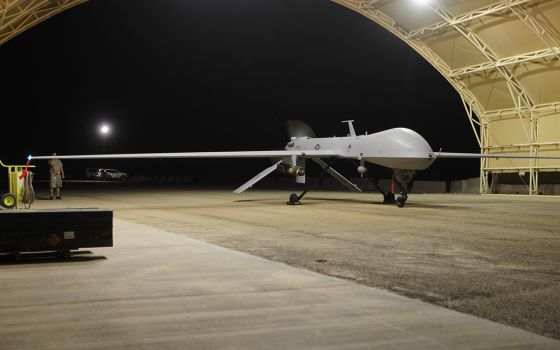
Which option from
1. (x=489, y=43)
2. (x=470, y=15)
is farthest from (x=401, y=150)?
(x=489, y=43)

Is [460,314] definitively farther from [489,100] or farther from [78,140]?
[78,140]

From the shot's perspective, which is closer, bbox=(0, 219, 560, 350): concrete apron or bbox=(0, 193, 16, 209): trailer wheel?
bbox=(0, 219, 560, 350): concrete apron

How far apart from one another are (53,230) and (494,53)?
101ft

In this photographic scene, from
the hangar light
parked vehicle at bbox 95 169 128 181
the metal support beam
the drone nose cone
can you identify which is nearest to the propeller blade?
the drone nose cone

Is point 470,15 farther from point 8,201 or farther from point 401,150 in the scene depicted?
point 8,201

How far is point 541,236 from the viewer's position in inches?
523

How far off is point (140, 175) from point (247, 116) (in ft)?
67.8

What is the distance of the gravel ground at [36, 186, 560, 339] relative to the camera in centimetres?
693

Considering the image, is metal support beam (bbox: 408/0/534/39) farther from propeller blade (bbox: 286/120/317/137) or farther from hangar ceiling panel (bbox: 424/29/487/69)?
propeller blade (bbox: 286/120/317/137)

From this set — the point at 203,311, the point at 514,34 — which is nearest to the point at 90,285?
the point at 203,311

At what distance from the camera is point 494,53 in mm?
33875

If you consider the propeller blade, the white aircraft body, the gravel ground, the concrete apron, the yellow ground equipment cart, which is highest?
the propeller blade

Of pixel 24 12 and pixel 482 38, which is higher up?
pixel 24 12

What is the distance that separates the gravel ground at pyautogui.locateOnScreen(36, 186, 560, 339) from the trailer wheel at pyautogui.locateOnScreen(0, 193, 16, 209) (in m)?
3.25
